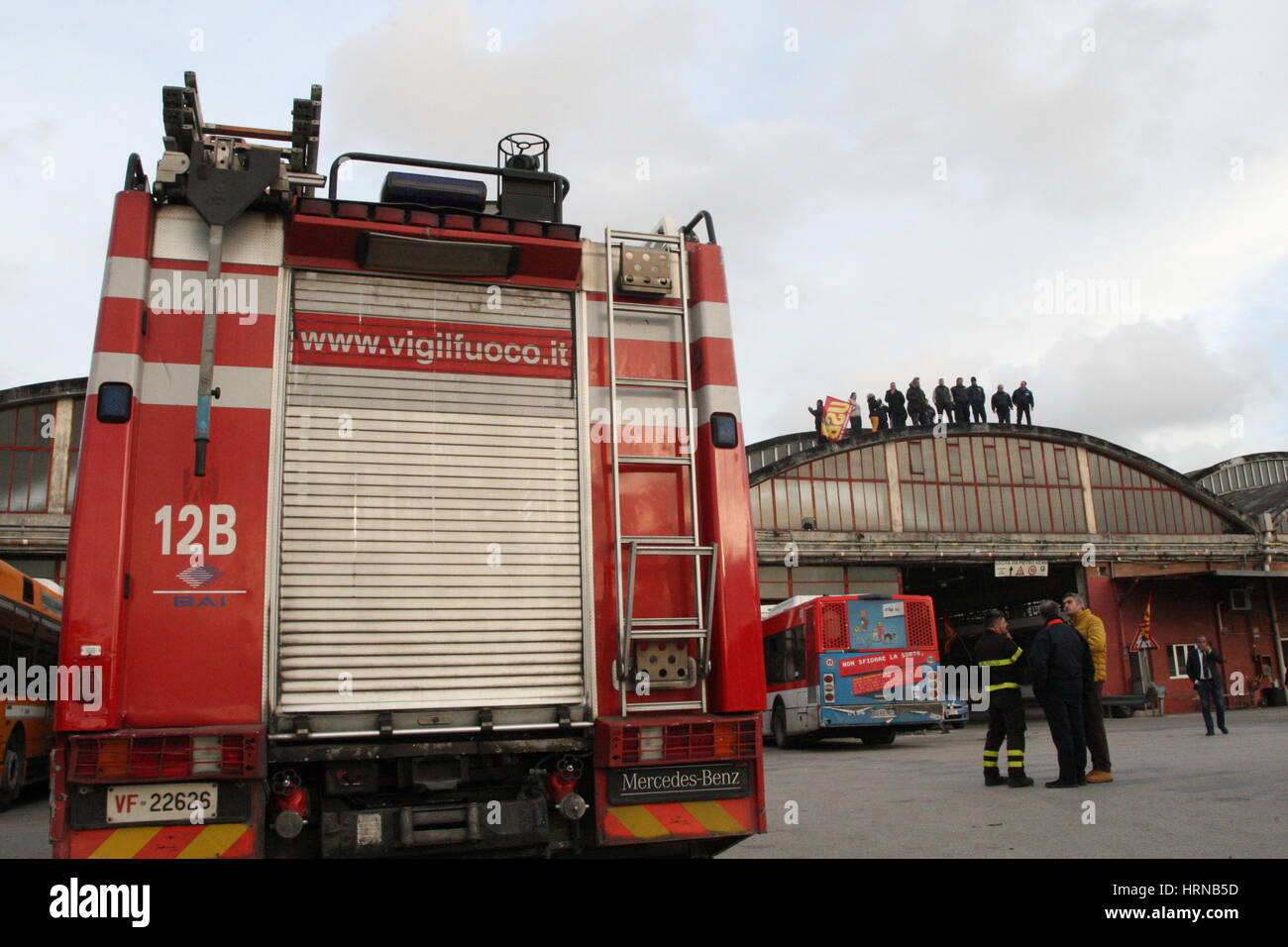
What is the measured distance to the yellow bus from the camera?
12.6 meters

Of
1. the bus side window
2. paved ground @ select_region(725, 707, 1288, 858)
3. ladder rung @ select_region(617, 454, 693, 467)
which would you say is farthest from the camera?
the bus side window

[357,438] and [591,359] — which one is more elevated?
[591,359]

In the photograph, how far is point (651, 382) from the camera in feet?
19.2

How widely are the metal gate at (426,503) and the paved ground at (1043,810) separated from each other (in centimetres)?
303

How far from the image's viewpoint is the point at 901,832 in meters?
8.12

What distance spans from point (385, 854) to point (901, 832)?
4580 millimetres

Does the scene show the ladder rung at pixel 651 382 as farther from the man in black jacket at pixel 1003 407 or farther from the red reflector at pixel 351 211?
the man in black jacket at pixel 1003 407

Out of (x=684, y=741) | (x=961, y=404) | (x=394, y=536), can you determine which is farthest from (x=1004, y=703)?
(x=961, y=404)

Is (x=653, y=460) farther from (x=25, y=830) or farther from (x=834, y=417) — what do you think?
(x=834, y=417)

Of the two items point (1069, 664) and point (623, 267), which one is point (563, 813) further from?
point (1069, 664)

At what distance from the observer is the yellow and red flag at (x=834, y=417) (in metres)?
34.8

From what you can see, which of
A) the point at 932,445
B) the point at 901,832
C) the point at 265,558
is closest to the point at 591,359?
the point at 265,558
